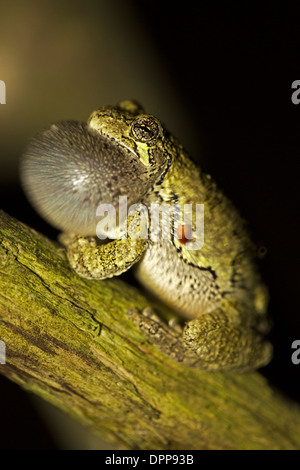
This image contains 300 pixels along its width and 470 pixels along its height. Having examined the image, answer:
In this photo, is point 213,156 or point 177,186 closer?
point 177,186

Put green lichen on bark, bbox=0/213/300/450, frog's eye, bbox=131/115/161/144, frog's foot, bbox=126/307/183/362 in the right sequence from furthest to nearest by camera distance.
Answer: frog's foot, bbox=126/307/183/362 → frog's eye, bbox=131/115/161/144 → green lichen on bark, bbox=0/213/300/450

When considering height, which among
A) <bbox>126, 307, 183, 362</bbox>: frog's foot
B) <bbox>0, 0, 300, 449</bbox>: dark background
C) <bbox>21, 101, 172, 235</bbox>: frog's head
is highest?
<bbox>0, 0, 300, 449</bbox>: dark background

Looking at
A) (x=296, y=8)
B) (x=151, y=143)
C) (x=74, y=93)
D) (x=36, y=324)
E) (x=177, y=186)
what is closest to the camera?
(x=36, y=324)

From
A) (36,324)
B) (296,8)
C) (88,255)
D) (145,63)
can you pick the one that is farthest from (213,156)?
(36,324)

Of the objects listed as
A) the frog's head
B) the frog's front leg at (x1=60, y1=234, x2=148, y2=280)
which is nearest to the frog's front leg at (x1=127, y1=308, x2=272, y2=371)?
the frog's front leg at (x1=60, y1=234, x2=148, y2=280)

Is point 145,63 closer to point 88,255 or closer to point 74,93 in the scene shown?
point 74,93

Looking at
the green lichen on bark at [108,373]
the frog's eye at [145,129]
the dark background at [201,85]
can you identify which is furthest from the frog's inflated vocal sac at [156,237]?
the dark background at [201,85]

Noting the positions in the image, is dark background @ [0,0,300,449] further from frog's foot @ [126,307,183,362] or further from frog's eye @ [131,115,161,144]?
frog's eye @ [131,115,161,144]
